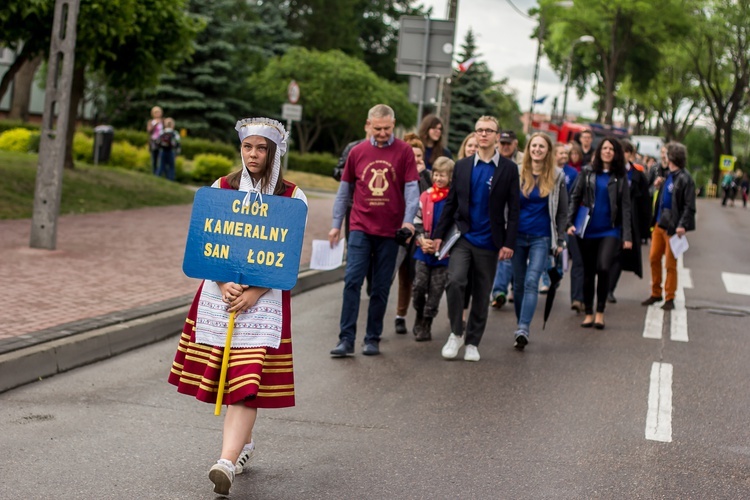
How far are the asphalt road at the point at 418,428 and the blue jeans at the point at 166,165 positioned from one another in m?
16.7

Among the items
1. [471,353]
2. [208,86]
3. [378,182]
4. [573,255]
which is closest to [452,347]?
[471,353]

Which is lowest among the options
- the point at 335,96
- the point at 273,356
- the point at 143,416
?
the point at 143,416

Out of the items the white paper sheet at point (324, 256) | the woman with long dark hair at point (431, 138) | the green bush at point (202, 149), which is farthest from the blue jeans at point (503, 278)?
the green bush at point (202, 149)

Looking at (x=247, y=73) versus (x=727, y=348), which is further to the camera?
(x=247, y=73)

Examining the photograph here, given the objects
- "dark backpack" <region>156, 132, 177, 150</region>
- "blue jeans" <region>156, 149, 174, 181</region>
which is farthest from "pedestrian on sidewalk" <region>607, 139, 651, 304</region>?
"blue jeans" <region>156, 149, 174, 181</region>

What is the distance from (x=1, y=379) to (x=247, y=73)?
4267 cm

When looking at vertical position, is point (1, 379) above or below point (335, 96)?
below

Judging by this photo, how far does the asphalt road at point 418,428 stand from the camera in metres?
5.31

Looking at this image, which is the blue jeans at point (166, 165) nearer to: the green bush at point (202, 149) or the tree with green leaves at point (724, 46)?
the green bush at point (202, 149)

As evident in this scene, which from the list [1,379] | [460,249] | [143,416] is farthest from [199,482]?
[460,249]

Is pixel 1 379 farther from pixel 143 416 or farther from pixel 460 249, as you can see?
pixel 460 249

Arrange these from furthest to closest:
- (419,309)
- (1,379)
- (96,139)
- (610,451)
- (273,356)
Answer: (96,139) → (419,309) → (1,379) → (610,451) → (273,356)

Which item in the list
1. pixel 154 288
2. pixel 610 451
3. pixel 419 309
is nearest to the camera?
pixel 610 451

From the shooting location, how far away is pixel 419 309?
9.73m
